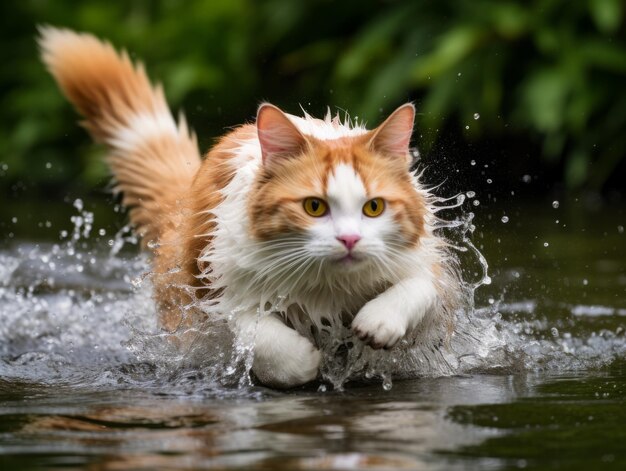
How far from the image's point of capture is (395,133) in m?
3.74

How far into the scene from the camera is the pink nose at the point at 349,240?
344 centimetres

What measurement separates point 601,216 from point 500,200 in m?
1.81

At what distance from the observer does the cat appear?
357 centimetres

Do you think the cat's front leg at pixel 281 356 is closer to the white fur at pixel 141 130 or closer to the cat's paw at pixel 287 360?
the cat's paw at pixel 287 360

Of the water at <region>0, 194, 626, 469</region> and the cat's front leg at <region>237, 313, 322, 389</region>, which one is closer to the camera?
the water at <region>0, 194, 626, 469</region>

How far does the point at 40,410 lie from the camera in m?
3.38

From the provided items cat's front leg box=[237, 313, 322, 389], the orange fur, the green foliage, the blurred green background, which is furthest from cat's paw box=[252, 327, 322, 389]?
the blurred green background

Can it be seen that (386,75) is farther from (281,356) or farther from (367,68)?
(281,356)

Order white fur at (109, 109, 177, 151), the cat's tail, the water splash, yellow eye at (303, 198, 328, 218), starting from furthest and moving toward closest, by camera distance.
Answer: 1. white fur at (109, 109, 177, 151)
2. the cat's tail
3. the water splash
4. yellow eye at (303, 198, 328, 218)

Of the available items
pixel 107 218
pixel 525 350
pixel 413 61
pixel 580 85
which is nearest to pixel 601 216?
pixel 580 85

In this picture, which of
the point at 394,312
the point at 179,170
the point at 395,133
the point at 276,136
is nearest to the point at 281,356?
the point at 394,312

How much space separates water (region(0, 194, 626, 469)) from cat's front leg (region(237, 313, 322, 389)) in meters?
0.07

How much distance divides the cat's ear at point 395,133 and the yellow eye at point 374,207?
0.23 meters

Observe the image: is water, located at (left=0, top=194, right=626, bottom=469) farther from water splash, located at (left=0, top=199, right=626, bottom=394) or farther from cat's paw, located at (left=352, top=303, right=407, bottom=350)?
cat's paw, located at (left=352, top=303, right=407, bottom=350)
